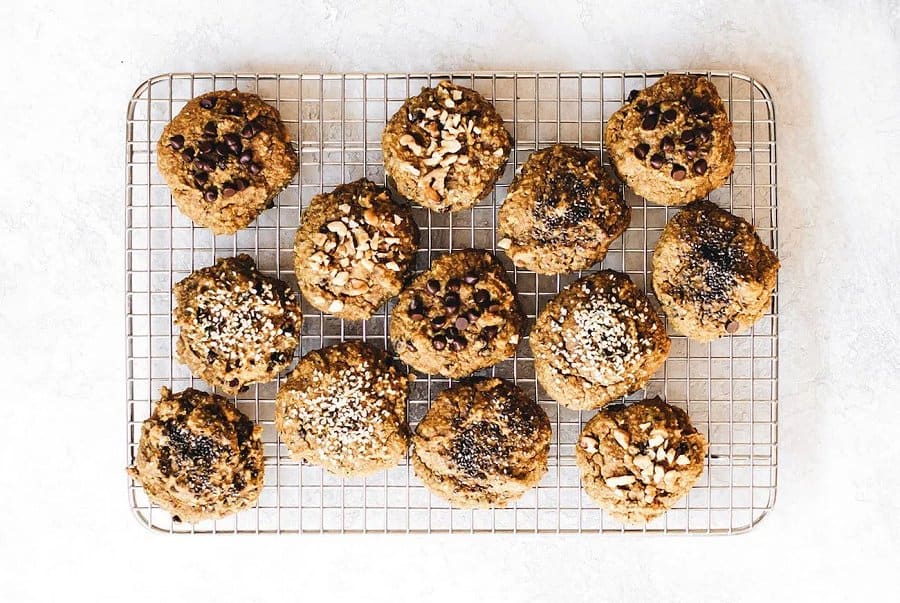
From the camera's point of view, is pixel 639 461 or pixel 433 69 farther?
pixel 433 69

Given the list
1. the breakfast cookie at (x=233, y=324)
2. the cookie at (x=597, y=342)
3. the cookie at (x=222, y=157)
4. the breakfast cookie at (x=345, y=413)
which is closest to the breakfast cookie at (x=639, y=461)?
the cookie at (x=597, y=342)

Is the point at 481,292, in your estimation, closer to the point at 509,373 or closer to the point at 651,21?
the point at 509,373

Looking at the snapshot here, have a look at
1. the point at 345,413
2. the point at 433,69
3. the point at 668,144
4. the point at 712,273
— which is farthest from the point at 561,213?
the point at 345,413

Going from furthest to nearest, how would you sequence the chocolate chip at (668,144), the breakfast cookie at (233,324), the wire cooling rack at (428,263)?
the wire cooling rack at (428,263), the breakfast cookie at (233,324), the chocolate chip at (668,144)

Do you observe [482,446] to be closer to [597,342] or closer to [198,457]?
[597,342]

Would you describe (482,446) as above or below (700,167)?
below

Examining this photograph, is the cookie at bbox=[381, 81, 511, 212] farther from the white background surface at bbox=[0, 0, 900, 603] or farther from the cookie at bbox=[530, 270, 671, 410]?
the cookie at bbox=[530, 270, 671, 410]

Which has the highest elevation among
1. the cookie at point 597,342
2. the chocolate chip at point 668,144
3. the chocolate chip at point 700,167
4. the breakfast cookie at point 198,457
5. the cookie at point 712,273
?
the chocolate chip at point 668,144

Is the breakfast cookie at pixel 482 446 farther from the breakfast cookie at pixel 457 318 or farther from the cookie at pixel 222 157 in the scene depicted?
the cookie at pixel 222 157

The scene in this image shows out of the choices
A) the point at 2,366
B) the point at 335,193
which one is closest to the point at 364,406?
the point at 335,193
